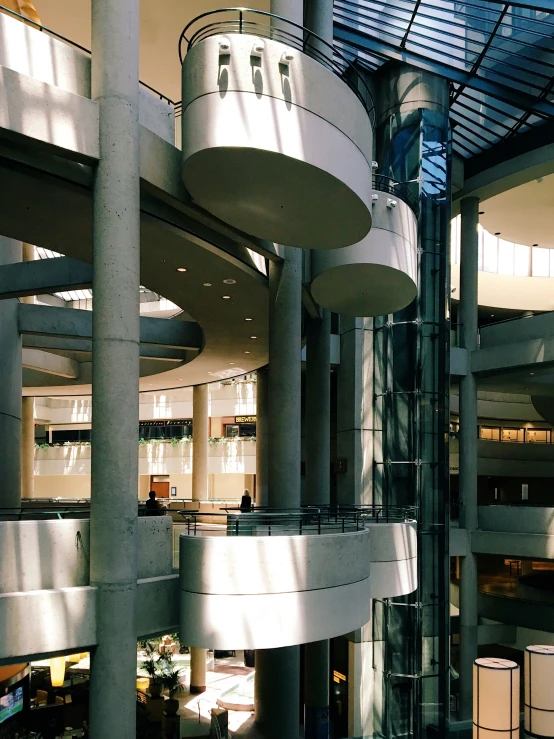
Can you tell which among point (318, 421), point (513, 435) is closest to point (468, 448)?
point (318, 421)

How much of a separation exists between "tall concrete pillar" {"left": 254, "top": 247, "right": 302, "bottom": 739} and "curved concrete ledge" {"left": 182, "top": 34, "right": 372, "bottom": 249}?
3.59 metres

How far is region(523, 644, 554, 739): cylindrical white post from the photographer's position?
6062 mm

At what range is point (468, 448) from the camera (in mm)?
27641

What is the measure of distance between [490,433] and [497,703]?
4215 centimetres

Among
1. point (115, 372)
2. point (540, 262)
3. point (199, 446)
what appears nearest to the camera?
point (115, 372)

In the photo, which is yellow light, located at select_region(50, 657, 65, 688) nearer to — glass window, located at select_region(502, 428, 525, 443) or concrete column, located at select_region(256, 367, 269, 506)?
concrete column, located at select_region(256, 367, 269, 506)

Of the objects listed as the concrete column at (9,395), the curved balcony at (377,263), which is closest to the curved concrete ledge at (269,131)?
the curved balcony at (377,263)

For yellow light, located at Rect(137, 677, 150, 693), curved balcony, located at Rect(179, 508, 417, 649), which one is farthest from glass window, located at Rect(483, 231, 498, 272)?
curved balcony, located at Rect(179, 508, 417, 649)

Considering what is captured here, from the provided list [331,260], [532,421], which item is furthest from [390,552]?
[532,421]

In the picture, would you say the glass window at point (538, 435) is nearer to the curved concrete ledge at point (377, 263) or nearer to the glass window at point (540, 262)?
the glass window at point (540, 262)

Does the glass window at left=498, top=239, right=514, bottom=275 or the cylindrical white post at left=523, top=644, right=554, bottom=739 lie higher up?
the glass window at left=498, top=239, right=514, bottom=275

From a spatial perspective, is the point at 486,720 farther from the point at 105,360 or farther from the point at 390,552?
the point at 390,552

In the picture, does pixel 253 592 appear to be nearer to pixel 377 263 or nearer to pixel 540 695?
pixel 540 695

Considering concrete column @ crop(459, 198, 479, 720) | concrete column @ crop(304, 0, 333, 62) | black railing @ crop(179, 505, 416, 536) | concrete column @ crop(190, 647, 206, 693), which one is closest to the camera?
black railing @ crop(179, 505, 416, 536)
